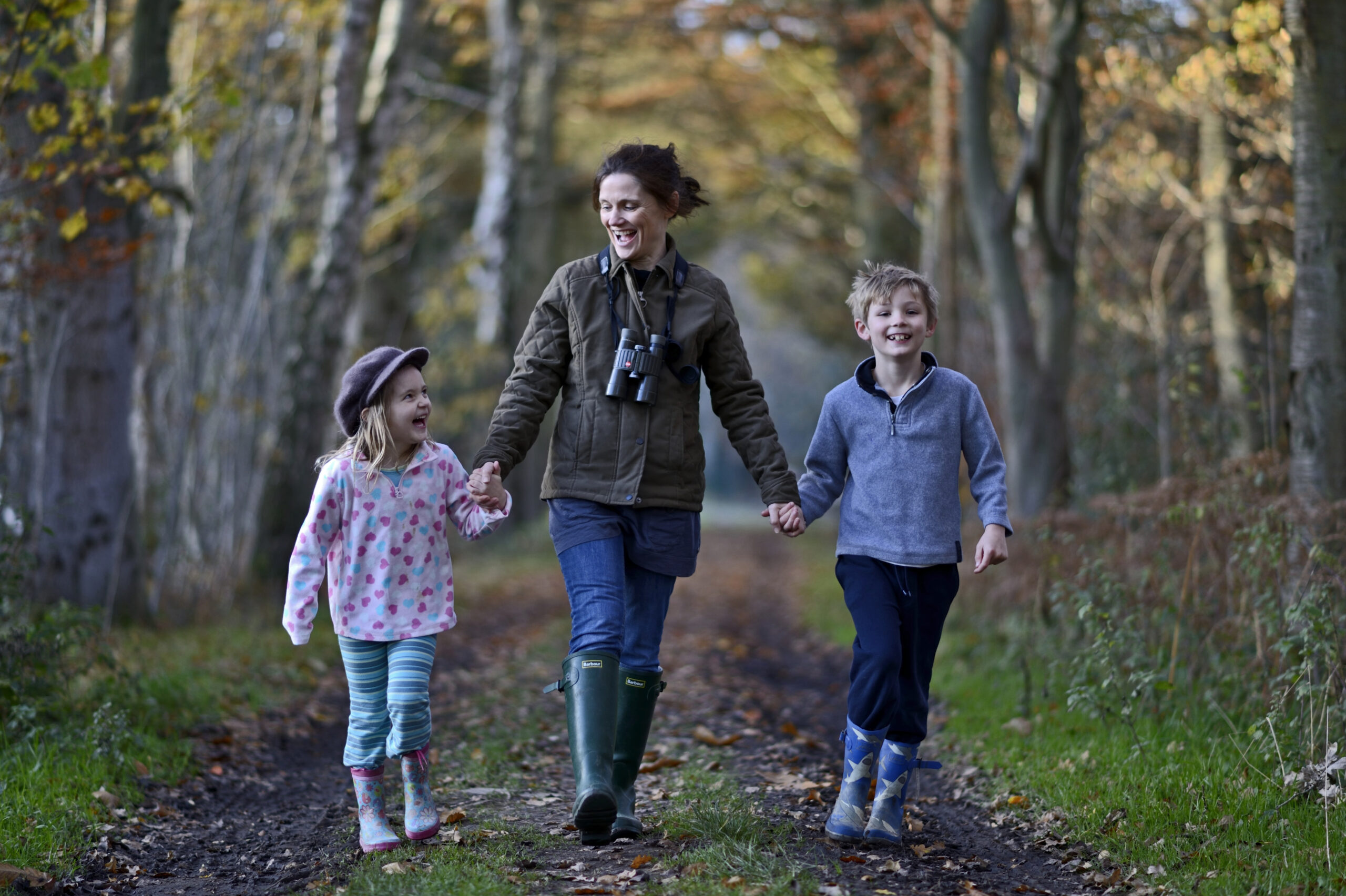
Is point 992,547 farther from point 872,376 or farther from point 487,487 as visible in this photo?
point 487,487

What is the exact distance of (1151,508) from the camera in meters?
5.95

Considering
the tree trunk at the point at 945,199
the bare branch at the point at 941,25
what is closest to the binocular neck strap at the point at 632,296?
the bare branch at the point at 941,25

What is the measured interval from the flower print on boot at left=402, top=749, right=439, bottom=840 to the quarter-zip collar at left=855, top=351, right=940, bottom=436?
190 cm

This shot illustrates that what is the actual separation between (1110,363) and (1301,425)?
19.6ft

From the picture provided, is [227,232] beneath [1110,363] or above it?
above

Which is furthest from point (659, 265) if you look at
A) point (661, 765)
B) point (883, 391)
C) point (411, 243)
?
point (411, 243)

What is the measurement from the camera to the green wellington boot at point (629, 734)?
4074 mm

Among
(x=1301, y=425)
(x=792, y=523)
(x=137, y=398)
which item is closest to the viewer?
(x=792, y=523)

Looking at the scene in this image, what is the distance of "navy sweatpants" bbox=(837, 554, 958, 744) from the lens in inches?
159

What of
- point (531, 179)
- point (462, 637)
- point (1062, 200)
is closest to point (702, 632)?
point (462, 637)

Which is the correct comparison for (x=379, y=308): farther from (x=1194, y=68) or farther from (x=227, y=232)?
(x=1194, y=68)

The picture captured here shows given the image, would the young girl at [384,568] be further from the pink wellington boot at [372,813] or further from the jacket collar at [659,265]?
the jacket collar at [659,265]

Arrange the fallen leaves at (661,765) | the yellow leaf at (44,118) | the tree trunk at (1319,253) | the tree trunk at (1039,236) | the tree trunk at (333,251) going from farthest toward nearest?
the tree trunk at (333,251) → the tree trunk at (1039,236) → the yellow leaf at (44,118) → the tree trunk at (1319,253) → the fallen leaves at (661,765)

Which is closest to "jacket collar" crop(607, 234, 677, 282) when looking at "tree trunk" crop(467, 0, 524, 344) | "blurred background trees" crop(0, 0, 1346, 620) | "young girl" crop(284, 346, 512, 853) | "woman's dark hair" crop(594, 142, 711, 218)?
A: "woman's dark hair" crop(594, 142, 711, 218)
